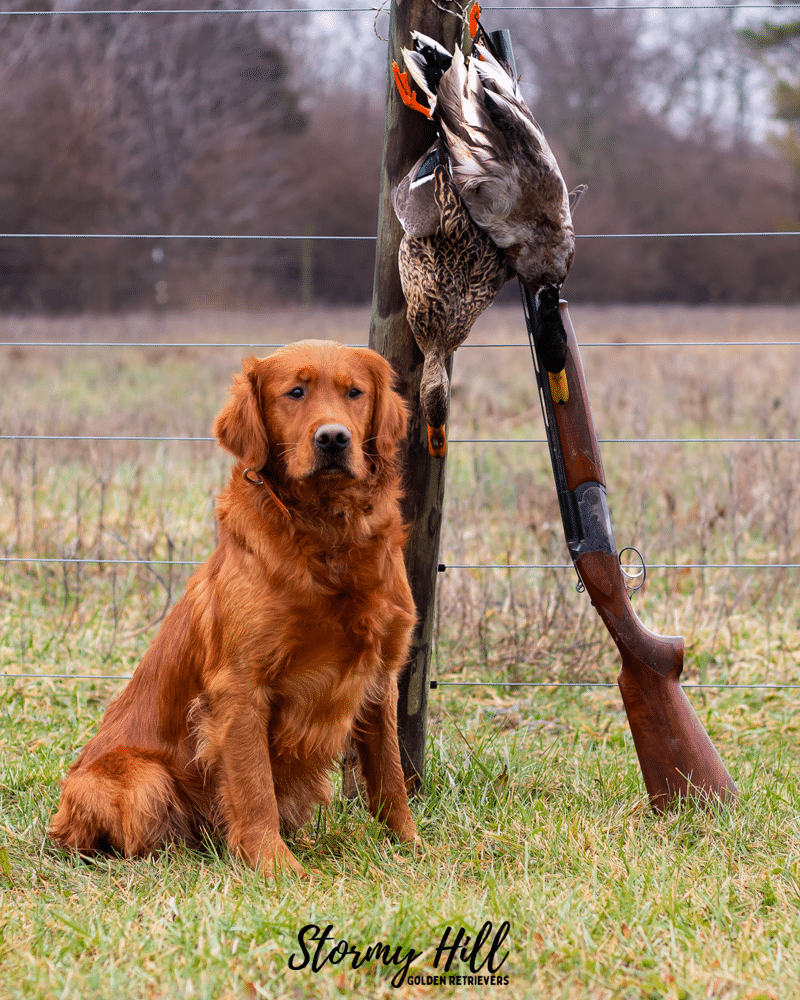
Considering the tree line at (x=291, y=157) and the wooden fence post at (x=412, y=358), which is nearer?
the wooden fence post at (x=412, y=358)

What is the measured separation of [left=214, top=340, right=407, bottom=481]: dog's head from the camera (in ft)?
7.59

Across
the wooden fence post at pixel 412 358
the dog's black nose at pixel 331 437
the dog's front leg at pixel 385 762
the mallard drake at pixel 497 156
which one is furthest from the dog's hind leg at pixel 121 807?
the mallard drake at pixel 497 156

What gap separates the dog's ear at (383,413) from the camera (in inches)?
97.3

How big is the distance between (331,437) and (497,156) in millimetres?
773

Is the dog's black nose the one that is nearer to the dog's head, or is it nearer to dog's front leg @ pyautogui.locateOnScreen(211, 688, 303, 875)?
the dog's head

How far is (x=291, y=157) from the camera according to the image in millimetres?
26719

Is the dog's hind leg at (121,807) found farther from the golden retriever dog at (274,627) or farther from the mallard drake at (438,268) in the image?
the mallard drake at (438,268)

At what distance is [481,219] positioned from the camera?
2.24m

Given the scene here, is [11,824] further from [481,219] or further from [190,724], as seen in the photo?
[481,219]

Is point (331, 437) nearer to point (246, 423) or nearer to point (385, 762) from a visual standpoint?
point (246, 423)

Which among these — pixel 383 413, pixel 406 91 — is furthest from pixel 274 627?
pixel 406 91

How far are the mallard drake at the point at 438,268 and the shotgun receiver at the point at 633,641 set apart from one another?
0.33m

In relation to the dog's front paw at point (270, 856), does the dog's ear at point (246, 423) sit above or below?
above

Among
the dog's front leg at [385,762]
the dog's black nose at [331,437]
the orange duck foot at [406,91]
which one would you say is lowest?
the dog's front leg at [385,762]
